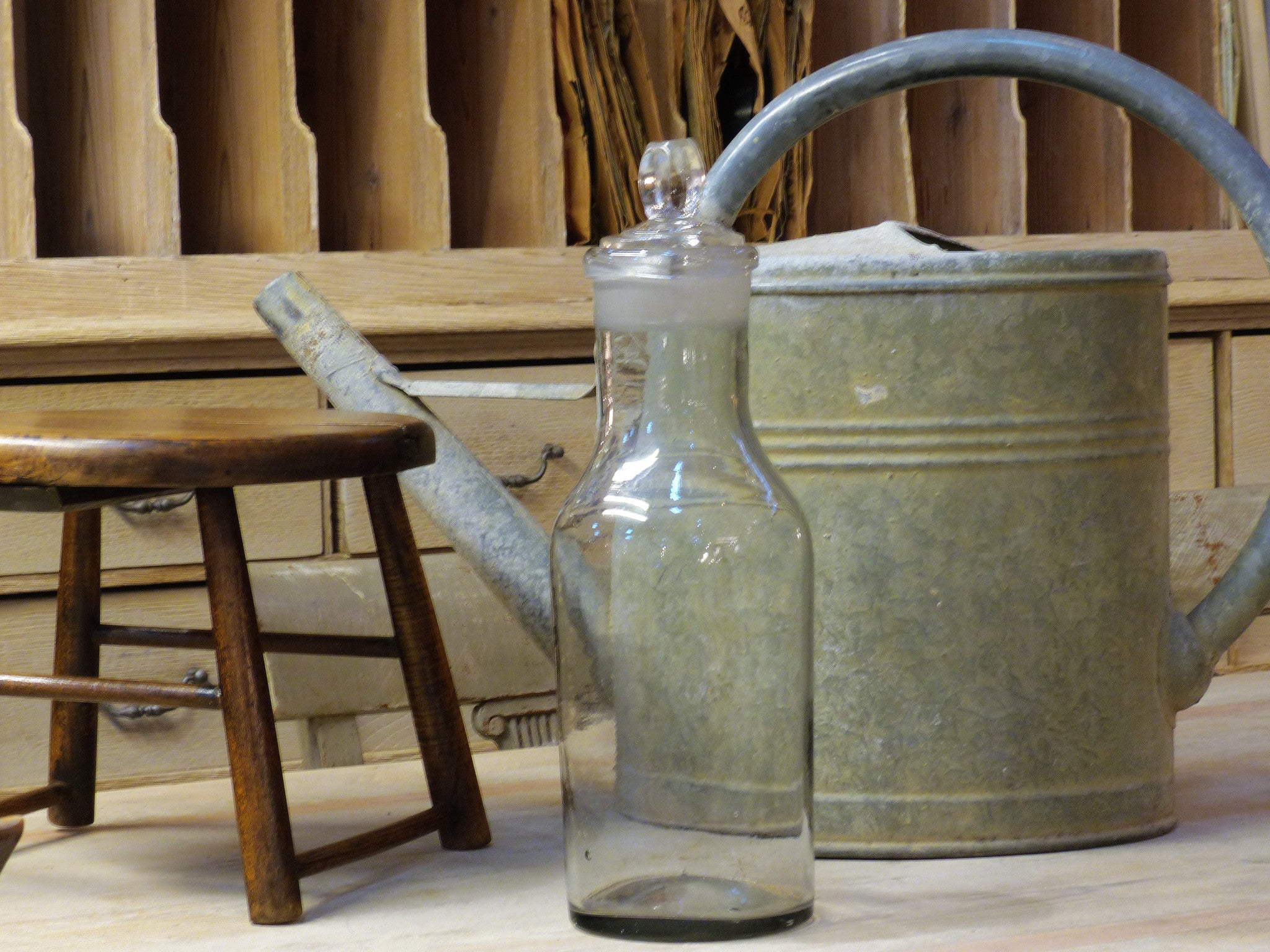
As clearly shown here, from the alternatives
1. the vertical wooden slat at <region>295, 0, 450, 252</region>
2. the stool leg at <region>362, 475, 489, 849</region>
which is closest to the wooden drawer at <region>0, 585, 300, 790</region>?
the vertical wooden slat at <region>295, 0, 450, 252</region>

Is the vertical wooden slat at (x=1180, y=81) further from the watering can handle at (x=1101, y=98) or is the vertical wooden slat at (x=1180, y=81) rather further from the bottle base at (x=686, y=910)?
the bottle base at (x=686, y=910)

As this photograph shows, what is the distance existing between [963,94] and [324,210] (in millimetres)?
762

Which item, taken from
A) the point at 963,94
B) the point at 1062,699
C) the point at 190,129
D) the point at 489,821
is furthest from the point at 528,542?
the point at 963,94

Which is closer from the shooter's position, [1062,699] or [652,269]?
[652,269]

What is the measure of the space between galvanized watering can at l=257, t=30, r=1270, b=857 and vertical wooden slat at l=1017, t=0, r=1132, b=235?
118 cm

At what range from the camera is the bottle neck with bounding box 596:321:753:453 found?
1.67ft

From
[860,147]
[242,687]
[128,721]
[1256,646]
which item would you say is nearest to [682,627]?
[242,687]

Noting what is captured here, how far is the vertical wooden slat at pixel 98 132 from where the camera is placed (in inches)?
52.8

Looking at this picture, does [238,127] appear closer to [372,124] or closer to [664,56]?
[372,124]

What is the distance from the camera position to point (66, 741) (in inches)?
29.3

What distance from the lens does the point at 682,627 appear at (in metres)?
0.52

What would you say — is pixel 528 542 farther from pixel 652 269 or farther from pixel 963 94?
pixel 963 94

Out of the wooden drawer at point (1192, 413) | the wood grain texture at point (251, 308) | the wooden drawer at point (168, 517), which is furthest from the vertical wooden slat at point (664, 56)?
the wooden drawer at point (1192, 413)

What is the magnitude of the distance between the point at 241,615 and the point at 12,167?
854 millimetres
